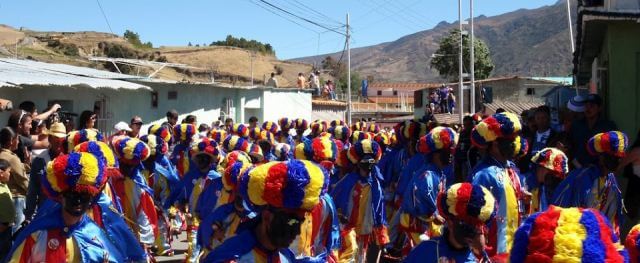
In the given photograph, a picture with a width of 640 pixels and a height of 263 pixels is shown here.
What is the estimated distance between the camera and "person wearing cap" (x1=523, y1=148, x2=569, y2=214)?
779cm

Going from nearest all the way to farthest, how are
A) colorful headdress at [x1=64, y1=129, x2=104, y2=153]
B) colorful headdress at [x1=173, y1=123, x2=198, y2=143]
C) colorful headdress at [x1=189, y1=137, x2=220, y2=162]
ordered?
colorful headdress at [x1=64, y1=129, x2=104, y2=153]
colorful headdress at [x1=189, y1=137, x2=220, y2=162]
colorful headdress at [x1=173, y1=123, x2=198, y2=143]

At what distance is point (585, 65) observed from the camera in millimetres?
16641

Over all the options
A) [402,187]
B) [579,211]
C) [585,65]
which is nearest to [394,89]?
[585,65]

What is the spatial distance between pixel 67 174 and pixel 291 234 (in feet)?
5.42

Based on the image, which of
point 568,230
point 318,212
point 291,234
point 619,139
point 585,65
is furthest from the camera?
point 585,65

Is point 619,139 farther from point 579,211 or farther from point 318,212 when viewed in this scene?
point 579,211

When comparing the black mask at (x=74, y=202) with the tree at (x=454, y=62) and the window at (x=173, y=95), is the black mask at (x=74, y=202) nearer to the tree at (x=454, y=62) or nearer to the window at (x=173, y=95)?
the window at (x=173, y=95)

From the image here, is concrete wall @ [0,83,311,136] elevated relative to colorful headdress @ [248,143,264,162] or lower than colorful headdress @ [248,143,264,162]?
elevated

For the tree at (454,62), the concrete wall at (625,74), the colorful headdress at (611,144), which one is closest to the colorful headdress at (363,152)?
the colorful headdress at (611,144)

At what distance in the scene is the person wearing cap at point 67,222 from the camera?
15.4ft

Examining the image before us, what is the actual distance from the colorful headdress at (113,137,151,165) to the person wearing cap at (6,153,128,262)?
324 cm

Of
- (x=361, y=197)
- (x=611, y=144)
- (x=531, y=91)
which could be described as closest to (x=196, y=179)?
(x=361, y=197)

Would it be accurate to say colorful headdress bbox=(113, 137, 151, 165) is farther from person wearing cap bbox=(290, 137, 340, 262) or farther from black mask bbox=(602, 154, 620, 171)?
black mask bbox=(602, 154, 620, 171)

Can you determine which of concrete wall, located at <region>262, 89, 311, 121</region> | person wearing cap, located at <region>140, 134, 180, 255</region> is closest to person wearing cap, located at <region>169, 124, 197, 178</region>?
person wearing cap, located at <region>140, 134, 180, 255</region>
